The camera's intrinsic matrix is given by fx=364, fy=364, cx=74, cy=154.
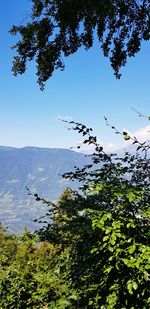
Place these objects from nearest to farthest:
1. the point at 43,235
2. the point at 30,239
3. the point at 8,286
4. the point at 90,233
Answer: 1. the point at 90,233
2. the point at 43,235
3. the point at 30,239
4. the point at 8,286

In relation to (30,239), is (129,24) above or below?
above

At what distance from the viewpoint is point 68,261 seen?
5.74 m

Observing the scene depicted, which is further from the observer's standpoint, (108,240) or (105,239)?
(108,240)

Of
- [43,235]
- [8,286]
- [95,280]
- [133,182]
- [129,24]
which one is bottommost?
[8,286]

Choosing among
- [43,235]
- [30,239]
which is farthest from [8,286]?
[43,235]

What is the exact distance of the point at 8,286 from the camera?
27.7ft

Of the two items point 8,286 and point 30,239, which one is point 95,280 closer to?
point 30,239

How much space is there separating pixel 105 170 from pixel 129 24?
512cm

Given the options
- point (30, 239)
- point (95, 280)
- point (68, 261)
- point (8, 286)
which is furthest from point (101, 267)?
point (8, 286)

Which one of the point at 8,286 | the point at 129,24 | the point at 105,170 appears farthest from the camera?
the point at 129,24

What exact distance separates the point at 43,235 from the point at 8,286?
297 centimetres

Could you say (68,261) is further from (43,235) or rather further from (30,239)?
(30,239)

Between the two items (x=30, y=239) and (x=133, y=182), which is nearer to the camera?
(x=133, y=182)

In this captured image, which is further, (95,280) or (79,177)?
(79,177)
